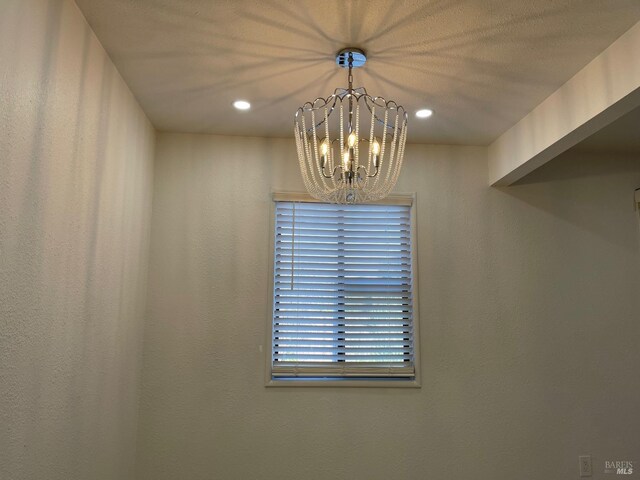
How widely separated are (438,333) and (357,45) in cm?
187

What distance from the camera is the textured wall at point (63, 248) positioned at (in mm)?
1346

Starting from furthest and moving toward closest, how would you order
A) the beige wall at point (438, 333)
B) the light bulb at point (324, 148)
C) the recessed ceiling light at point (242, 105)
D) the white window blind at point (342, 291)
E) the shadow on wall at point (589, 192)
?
1. the shadow on wall at point (589, 192)
2. the white window blind at point (342, 291)
3. the beige wall at point (438, 333)
4. the recessed ceiling light at point (242, 105)
5. the light bulb at point (324, 148)

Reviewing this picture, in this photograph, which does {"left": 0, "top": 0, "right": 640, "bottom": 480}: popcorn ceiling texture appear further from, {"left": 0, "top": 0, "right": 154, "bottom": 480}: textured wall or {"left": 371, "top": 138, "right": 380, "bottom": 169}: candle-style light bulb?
{"left": 371, "top": 138, "right": 380, "bottom": 169}: candle-style light bulb

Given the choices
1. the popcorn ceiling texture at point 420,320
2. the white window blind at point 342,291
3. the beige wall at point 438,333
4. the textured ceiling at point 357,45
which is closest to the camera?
the textured ceiling at point 357,45

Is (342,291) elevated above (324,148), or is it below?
below

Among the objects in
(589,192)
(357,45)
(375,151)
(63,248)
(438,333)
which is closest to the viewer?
(63,248)

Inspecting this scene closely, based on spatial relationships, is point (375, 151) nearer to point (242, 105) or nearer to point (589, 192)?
point (242, 105)

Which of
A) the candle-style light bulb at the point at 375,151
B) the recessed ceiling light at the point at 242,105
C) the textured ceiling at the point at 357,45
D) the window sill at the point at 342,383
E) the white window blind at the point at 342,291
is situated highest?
the recessed ceiling light at the point at 242,105

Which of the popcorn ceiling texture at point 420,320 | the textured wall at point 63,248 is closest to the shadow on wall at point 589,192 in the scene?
the popcorn ceiling texture at point 420,320

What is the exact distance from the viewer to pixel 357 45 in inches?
76.5

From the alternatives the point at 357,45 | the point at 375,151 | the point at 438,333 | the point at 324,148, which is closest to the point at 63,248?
the point at 324,148

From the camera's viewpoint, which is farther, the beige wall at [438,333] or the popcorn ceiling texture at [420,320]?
the beige wall at [438,333]

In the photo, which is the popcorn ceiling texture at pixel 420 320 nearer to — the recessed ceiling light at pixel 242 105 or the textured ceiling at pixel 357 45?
the textured ceiling at pixel 357 45

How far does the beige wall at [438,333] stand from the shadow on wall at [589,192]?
0.01 meters
